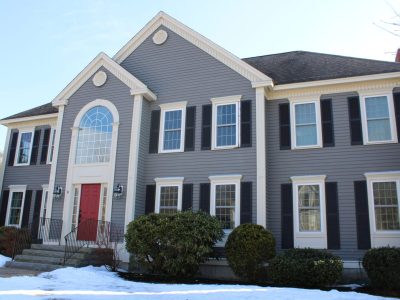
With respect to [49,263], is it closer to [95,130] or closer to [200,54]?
[95,130]

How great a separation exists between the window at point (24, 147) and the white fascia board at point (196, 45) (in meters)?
6.09

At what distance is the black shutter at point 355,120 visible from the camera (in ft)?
44.2

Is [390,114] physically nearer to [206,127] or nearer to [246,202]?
[246,202]

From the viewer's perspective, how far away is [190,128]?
15078mm

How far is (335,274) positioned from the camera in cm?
1066

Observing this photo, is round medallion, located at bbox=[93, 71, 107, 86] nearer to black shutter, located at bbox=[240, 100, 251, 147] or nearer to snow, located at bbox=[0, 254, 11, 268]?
black shutter, located at bbox=[240, 100, 251, 147]

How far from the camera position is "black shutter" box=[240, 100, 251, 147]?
553 inches

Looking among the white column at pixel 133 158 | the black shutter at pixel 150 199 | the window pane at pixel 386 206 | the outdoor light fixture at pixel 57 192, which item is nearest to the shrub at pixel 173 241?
the white column at pixel 133 158

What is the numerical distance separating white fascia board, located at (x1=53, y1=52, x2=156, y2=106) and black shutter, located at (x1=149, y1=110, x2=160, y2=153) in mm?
662

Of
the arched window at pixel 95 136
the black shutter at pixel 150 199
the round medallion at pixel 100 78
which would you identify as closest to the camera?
the black shutter at pixel 150 199

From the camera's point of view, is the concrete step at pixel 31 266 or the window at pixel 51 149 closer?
the concrete step at pixel 31 266

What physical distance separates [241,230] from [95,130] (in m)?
7.24

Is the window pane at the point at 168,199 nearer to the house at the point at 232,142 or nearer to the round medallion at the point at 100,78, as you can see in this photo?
the house at the point at 232,142

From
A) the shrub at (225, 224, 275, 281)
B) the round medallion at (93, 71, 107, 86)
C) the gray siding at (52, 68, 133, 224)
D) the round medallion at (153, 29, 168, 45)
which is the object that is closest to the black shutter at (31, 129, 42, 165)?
the gray siding at (52, 68, 133, 224)
